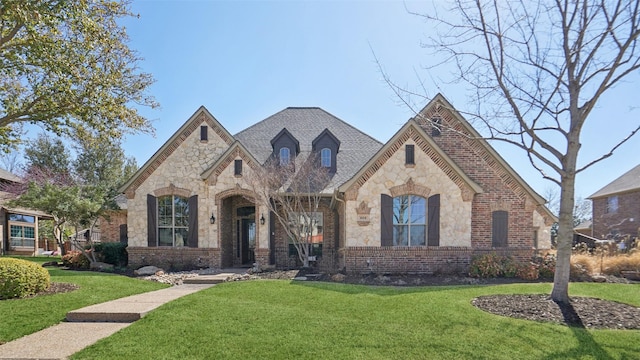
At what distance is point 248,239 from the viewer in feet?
55.0

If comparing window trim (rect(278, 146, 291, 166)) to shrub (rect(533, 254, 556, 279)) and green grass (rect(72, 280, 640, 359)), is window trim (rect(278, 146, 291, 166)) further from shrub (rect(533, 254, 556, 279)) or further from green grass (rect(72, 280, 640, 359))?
shrub (rect(533, 254, 556, 279))

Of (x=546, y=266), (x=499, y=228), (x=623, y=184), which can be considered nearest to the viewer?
(x=546, y=266)

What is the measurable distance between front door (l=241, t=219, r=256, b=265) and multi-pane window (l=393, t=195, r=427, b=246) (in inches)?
286

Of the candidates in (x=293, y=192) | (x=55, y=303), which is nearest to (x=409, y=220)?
(x=293, y=192)

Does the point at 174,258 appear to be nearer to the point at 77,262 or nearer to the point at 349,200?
the point at 77,262

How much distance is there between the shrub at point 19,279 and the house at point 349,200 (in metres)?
5.90

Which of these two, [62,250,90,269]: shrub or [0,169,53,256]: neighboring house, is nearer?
[62,250,90,269]: shrub

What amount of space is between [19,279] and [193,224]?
655 centimetres

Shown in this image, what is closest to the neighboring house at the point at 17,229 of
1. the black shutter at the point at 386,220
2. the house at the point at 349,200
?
the house at the point at 349,200

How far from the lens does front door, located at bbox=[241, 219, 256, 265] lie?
54.3 ft

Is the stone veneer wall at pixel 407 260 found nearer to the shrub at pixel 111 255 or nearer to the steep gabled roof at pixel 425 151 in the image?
the steep gabled roof at pixel 425 151

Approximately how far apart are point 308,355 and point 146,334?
2.89 metres

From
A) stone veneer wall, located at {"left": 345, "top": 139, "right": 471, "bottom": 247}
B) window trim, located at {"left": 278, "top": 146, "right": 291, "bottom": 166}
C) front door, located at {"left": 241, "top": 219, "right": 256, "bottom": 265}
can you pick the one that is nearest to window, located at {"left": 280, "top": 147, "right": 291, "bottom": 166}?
window trim, located at {"left": 278, "top": 146, "right": 291, "bottom": 166}

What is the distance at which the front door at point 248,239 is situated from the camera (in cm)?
1656
